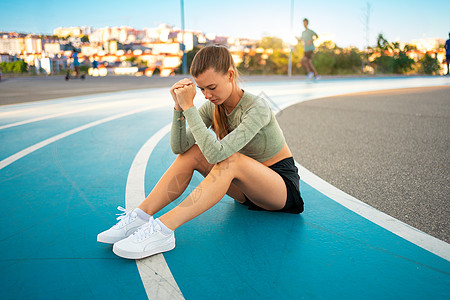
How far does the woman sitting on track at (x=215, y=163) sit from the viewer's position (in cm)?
228

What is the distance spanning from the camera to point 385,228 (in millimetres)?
2582

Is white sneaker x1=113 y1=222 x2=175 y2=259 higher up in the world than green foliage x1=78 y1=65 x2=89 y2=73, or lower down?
lower down

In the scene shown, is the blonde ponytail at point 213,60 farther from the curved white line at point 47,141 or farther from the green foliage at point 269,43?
the green foliage at point 269,43

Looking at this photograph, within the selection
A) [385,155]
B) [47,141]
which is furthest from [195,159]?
[47,141]

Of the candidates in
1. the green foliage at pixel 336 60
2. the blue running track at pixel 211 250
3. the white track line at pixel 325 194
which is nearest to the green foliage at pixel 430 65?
the green foliage at pixel 336 60

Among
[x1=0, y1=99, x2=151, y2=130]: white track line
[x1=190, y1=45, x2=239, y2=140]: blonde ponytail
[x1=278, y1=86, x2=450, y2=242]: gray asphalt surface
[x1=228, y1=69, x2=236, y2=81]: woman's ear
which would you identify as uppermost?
[x1=190, y1=45, x2=239, y2=140]: blonde ponytail

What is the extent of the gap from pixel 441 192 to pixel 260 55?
1133 inches

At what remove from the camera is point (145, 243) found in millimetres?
2221

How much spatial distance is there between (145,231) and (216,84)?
1034 millimetres

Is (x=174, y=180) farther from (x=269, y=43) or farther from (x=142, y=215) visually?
(x=269, y=43)

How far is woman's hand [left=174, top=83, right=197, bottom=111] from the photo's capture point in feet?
7.91

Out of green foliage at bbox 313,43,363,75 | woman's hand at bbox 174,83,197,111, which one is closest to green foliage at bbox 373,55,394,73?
green foliage at bbox 313,43,363,75

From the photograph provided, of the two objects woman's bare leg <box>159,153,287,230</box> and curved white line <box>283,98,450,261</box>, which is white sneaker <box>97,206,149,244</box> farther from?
curved white line <box>283,98,450,261</box>

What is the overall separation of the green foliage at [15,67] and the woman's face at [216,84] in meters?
23.4
